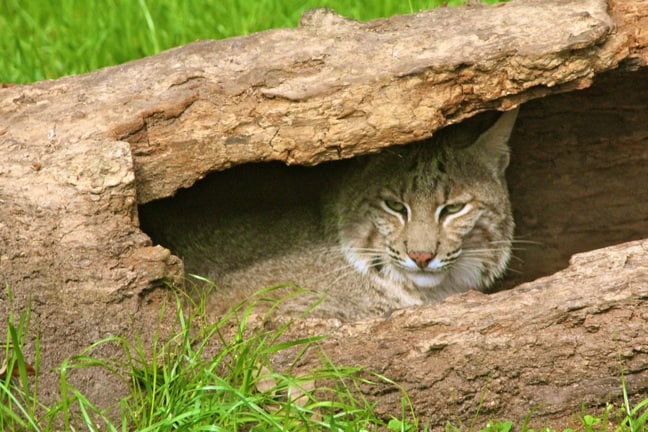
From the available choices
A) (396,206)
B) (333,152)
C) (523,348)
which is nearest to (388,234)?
(396,206)

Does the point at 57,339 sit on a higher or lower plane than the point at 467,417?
higher

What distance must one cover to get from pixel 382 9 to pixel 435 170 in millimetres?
1734

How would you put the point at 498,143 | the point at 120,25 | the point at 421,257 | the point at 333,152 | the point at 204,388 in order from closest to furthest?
1. the point at 204,388
2. the point at 333,152
3. the point at 421,257
4. the point at 498,143
5. the point at 120,25

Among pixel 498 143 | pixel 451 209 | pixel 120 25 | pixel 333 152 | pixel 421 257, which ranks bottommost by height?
pixel 421 257

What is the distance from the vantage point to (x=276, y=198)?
5457 millimetres

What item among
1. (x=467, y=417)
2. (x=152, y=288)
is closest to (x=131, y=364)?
(x=152, y=288)

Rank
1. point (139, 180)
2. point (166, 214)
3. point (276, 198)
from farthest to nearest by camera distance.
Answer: point (276, 198) → point (166, 214) → point (139, 180)

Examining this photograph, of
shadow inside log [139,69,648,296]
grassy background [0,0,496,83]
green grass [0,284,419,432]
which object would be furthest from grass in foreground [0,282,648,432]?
grassy background [0,0,496,83]

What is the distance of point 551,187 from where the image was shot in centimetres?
582

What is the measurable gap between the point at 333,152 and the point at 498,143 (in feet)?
4.04

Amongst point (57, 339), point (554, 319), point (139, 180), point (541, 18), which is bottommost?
point (554, 319)

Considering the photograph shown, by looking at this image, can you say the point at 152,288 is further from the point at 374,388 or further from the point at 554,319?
the point at 554,319

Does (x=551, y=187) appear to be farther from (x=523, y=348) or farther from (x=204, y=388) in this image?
(x=204, y=388)

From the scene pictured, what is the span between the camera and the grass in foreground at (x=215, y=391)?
12.0ft
